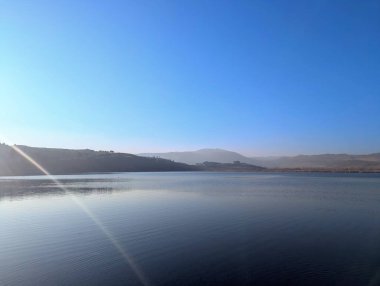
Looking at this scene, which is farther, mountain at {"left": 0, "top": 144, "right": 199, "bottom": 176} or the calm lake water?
mountain at {"left": 0, "top": 144, "right": 199, "bottom": 176}

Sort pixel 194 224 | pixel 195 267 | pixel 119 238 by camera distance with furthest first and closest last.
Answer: pixel 194 224 → pixel 119 238 → pixel 195 267

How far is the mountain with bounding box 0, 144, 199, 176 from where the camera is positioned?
4748 inches

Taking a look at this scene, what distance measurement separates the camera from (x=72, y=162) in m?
144

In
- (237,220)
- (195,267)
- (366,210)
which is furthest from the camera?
(366,210)

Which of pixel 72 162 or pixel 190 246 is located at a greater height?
pixel 72 162

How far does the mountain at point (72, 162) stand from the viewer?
121 metres

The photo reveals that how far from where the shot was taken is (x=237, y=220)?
24750mm

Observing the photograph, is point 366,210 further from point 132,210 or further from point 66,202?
point 66,202

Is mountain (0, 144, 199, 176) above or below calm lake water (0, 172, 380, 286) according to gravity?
above

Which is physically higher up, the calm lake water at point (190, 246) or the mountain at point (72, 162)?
the mountain at point (72, 162)

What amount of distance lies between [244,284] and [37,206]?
1018 inches

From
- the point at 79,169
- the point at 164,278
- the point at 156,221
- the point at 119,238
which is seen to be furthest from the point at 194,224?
the point at 79,169

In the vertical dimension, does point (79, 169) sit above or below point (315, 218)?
above

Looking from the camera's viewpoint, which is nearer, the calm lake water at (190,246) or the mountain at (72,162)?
the calm lake water at (190,246)
